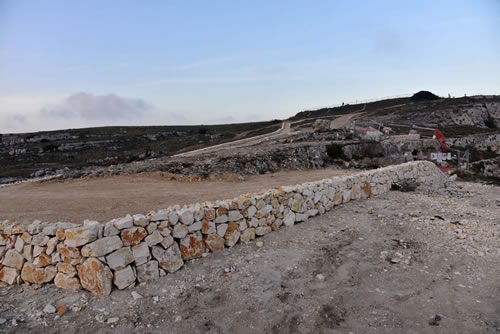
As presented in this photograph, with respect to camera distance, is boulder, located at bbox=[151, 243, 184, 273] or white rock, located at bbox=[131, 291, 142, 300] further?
boulder, located at bbox=[151, 243, 184, 273]

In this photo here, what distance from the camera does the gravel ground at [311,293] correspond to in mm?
4539

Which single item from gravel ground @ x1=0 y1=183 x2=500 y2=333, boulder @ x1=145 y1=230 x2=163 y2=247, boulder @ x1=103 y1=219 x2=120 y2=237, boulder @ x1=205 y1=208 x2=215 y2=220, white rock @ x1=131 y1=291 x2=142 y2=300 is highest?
boulder @ x1=103 y1=219 x2=120 y2=237

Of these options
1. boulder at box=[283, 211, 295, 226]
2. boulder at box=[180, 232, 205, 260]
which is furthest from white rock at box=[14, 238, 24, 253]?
boulder at box=[283, 211, 295, 226]

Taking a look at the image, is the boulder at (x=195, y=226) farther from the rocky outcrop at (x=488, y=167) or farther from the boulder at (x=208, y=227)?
the rocky outcrop at (x=488, y=167)

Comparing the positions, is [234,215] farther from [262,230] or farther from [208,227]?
[262,230]

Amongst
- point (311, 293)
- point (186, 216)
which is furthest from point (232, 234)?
point (311, 293)

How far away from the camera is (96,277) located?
16.8ft

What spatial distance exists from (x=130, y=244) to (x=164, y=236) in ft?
1.96

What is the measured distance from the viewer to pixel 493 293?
205 inches

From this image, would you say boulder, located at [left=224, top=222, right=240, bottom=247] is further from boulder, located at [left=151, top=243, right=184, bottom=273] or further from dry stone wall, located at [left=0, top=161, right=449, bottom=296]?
boulder, located at [left=151, top=243, right=184, bottom=273]

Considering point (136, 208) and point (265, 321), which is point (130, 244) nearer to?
point (265, 321)

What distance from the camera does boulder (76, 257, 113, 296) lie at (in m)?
5.10

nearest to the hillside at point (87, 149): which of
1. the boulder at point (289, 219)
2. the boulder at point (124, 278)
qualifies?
the boulder at point (289, 219)

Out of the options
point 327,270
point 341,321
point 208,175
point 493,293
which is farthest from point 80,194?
point 493,293
